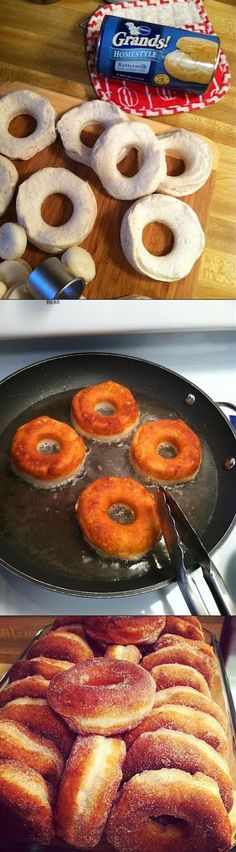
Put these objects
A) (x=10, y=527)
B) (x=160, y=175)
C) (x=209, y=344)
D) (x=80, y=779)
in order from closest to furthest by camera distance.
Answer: (x=80, y=779)
(x=10, y=527)
(x=209, y=344)
(x=160, y=175)

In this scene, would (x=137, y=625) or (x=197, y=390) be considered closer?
(x=137, y=625)

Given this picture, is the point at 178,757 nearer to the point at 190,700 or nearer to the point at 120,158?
the point at 190,700

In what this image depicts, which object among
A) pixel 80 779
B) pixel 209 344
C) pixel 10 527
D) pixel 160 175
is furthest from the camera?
pixel 160 175

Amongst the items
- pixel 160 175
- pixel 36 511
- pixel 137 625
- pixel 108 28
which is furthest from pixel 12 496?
pixel 108 28

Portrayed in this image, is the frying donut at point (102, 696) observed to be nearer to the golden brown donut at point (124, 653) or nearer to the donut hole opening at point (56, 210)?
the golden brown donut at point (124, 653)

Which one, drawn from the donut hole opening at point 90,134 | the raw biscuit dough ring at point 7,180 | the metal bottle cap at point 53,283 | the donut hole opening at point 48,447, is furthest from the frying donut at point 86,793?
the donut hole opening at point 90,134

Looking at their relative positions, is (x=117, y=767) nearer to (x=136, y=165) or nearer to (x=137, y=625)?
(x=137, y=625)

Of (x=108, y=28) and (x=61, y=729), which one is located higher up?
(x=108, y=28)
